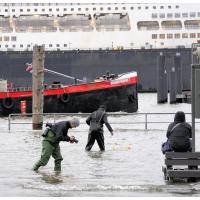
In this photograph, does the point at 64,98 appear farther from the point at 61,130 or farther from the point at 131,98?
the point at 61,130

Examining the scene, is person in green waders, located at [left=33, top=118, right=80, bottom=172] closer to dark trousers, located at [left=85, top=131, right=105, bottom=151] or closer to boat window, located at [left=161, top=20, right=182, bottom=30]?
dark trousers, located at [left=85, top=131, right=105, bottom=151]

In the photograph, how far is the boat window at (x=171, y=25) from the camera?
92412 mm

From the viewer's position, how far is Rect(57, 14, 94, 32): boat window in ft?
294

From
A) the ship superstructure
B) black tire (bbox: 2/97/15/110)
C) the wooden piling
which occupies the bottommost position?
black tire (bbox: 2/97/15/110)

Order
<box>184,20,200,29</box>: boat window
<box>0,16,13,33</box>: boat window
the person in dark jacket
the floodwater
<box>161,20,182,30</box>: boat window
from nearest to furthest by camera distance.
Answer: the floodwater
the person in dark jacket
<box>0,16,13,33</box>: boat window
<box>161,20,182,30</box>: boat window
<box>184,20,200,29</box>: boat window

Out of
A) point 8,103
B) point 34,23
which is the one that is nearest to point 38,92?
point 8,103

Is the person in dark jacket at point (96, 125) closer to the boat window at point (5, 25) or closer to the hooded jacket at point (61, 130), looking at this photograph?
the hooded jacket at point (61, 130)

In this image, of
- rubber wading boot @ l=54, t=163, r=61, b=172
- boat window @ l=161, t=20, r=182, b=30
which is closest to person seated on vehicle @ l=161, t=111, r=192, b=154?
rubber wading boot @ l=54, t=163, r=61, b=172

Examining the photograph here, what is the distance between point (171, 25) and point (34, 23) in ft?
53.3

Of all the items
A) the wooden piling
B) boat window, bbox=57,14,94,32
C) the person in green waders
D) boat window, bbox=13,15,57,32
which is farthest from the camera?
boat window, bbox=57,14,94,32

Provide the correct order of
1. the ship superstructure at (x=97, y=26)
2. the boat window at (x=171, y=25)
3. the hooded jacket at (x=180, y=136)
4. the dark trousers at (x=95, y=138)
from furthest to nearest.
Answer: the boat window at (x=171, y=25)
the ship superstructure at (x=97, y=26)
the dark trousers at (x=95, y=138)
the hooded jacket at (x=180, y=136)

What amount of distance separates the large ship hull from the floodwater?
190 ft

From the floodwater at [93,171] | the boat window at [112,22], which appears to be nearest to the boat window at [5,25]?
the boat window at [112,22]

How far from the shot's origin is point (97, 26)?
298ft
